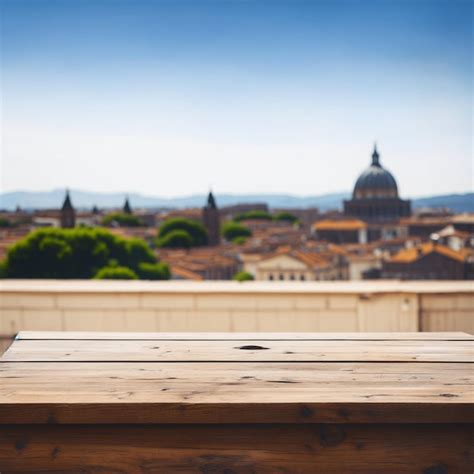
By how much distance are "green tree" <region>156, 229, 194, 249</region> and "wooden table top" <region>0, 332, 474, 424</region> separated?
4930cm

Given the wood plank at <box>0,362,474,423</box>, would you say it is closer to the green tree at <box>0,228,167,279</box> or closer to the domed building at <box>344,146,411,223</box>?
the green tree at <box>0,228,167,279</box>

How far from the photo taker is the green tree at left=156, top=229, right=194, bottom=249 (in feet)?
166

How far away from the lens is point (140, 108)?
34375mm

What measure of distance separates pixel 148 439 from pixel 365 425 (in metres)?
0.25

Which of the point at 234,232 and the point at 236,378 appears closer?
the point at 236,378

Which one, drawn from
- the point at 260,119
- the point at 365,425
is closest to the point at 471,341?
the point at 365,425

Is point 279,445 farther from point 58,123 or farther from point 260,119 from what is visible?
point 260,119

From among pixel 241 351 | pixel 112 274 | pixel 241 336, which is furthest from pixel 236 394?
pixel 112 274

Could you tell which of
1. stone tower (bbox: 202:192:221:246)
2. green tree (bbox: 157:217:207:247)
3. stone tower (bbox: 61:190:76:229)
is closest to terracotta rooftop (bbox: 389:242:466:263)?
green tree (bbox: 157:217:207:247)

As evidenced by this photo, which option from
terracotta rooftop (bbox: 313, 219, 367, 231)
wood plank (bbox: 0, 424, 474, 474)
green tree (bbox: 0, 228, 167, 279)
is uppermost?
wood plank (bbox: 0, 424, 474, 474)

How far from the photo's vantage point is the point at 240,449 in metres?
0.89

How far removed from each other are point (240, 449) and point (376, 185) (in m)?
95.6

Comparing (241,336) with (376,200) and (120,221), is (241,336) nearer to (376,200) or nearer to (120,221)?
(120,221)

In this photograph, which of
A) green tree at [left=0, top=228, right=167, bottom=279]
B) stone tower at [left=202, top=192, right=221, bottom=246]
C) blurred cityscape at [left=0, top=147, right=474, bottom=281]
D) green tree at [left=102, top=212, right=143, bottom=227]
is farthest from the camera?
green tree at [left=102, top=212, right=143, bottom=227]
